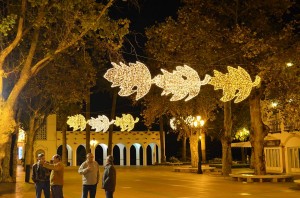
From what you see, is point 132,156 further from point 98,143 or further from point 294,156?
point 294,156

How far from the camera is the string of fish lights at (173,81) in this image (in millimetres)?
18000

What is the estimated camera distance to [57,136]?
62.1 meters

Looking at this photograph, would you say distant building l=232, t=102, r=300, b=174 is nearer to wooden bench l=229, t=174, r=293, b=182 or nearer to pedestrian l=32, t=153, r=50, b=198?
wooden bench l=229, t=174, r=293, b=182

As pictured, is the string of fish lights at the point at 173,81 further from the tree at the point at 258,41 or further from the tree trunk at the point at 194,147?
the tree trunk at the point at 194,147

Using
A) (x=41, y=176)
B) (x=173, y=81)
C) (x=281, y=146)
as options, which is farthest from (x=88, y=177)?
(x=281, y=146)

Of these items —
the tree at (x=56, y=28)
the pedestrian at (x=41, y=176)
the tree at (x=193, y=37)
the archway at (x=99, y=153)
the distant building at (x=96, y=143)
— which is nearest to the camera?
the pedestrian at (x=41, y=176)

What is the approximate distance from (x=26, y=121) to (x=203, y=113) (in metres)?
14.3

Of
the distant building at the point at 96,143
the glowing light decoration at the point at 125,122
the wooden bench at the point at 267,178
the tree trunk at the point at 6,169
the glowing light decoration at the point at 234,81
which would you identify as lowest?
the wooden bench at the point at 267,178

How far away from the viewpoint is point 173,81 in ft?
62.4

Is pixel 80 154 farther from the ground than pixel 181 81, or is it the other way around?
pixel 181 81

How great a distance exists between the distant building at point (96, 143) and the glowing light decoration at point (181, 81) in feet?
136

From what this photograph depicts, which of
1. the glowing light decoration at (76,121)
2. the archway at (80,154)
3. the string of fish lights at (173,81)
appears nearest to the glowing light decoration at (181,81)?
the string of fish lights at (173,81)

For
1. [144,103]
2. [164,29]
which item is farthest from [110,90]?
[164,29]

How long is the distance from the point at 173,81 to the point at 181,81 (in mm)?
320
